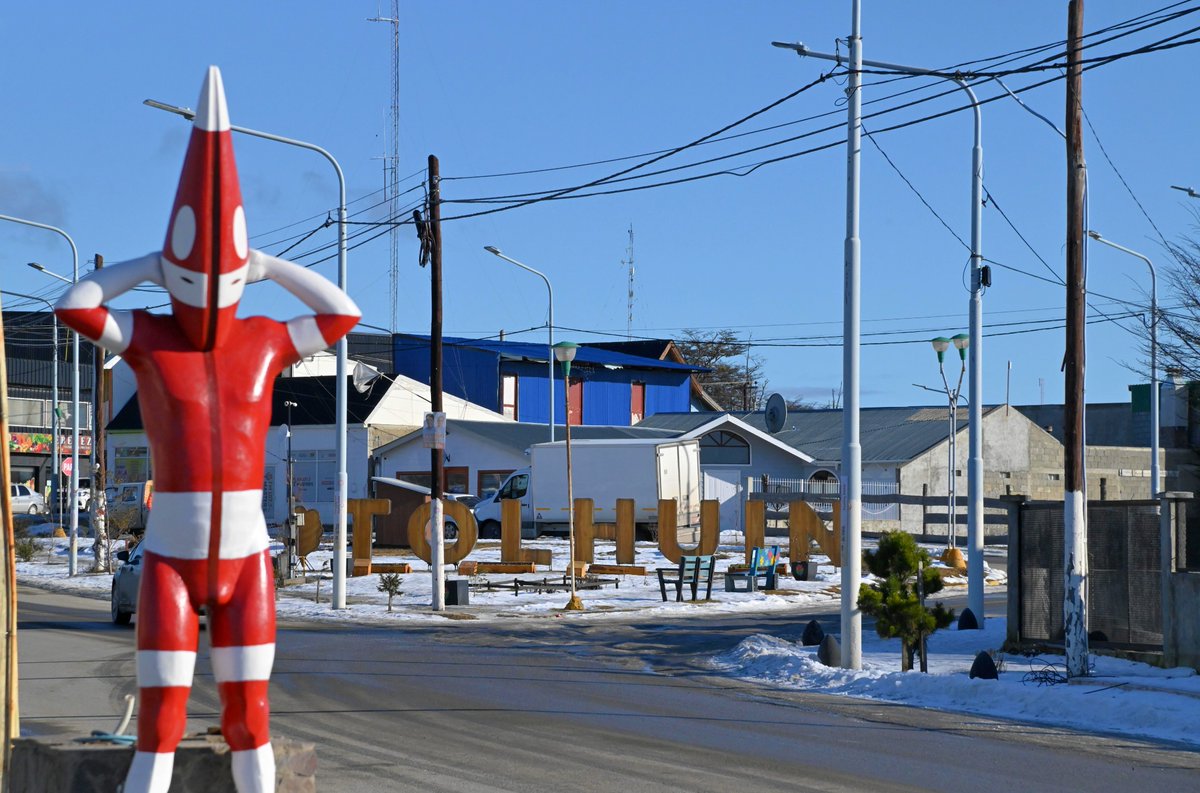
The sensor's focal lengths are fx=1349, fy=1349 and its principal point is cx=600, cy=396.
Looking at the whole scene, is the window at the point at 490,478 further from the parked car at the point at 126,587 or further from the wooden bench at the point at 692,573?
the parked car at the point at 126,587

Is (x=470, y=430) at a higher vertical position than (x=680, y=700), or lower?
higher

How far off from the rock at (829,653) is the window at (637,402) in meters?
53.9

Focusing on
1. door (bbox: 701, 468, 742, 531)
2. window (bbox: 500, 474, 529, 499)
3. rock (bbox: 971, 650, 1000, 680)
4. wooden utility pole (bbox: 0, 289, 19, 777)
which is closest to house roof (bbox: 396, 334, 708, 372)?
door (bbox: 701, 468, 742, 531)

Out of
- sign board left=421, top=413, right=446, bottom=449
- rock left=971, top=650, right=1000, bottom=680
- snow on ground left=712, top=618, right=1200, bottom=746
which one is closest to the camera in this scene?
snow on ground left=712, top=618, right=1200, bottom=746

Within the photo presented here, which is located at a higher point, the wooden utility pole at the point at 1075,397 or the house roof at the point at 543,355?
the house roof at the point at 543,355

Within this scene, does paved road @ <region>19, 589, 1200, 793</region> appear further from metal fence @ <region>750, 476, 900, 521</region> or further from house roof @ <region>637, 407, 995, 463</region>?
house roof @ <region>637, 407, 995, 463</region>

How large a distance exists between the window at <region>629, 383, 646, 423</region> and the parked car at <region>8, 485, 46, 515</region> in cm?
2853

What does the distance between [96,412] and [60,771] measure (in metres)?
29.8

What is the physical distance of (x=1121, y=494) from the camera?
52.9 metres

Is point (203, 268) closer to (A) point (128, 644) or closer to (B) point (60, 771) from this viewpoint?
(B) point (60, 771)

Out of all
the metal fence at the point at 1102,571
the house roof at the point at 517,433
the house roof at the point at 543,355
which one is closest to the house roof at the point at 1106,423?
the house roof at the point at 543,355

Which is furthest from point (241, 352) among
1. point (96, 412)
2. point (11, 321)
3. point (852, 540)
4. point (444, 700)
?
point (11, 321)

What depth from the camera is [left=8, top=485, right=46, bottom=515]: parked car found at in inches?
2325

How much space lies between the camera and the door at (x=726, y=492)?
5028cm
